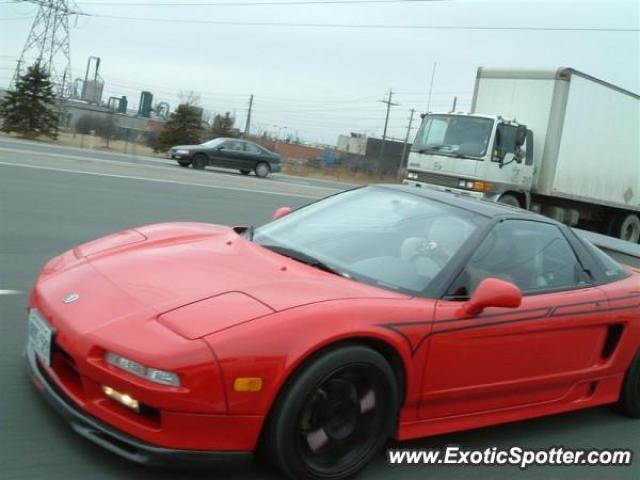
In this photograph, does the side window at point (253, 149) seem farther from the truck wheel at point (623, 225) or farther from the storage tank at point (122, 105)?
the storage tank at point (122, 105)

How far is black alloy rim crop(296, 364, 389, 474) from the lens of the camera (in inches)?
115

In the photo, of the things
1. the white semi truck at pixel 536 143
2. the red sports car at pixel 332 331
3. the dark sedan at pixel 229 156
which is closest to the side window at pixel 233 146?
the dark sedan at pixel 229 156

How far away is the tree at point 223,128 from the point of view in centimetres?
5194

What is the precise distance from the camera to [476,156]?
13.6 metres

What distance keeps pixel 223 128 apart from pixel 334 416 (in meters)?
50.6

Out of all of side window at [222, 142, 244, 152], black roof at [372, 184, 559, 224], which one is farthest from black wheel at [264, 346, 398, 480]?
side window at [222, 142, 244, 152]

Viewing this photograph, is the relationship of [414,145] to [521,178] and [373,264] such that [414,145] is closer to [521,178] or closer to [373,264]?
[521,178]

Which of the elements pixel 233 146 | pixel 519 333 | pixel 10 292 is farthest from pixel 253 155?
pixel 519 333

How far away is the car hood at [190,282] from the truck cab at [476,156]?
10279mm

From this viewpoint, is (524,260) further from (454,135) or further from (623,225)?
(623,225)

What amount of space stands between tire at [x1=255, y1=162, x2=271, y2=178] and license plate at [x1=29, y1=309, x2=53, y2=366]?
2609 centimetres

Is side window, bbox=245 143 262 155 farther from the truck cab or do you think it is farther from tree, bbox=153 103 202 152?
tree, bbox=153 103 202 152

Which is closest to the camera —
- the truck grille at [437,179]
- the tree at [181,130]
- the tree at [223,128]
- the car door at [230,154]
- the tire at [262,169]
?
the truck grille at [437,179]

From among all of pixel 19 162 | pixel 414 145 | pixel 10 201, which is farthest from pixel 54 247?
pixel 19 162
